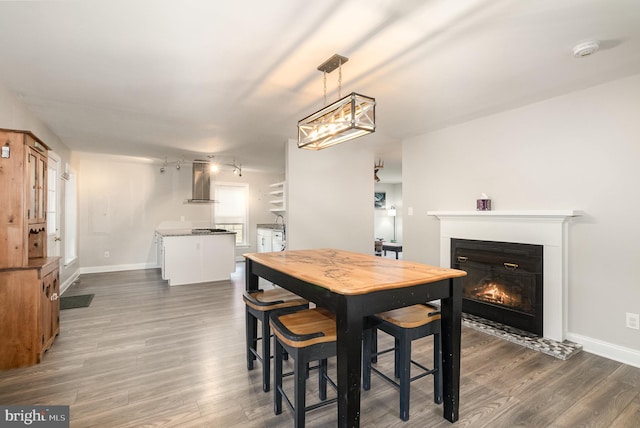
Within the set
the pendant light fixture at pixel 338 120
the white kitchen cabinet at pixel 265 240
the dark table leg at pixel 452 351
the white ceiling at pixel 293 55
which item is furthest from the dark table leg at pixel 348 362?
the white kitchen cabinet at pixel 265 240

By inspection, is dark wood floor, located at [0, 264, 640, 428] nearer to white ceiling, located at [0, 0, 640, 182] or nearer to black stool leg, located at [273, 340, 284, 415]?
black stool leg, located at [273, 340, 284, 415]

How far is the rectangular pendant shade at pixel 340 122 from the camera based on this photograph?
197cm

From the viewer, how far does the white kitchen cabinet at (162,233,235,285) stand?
537 centimetres

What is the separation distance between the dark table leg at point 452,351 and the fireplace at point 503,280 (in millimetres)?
1779

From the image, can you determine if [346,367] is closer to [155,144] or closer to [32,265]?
[32,265]

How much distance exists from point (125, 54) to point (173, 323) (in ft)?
8.86

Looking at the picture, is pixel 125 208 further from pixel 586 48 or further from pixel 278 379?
pixel 586 48

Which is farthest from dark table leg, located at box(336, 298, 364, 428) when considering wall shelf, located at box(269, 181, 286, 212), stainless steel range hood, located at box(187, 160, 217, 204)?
stainless steel range hood, located at box(187, 160, 217, 204)

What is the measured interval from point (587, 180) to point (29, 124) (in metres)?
5.67

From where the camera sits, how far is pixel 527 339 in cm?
301

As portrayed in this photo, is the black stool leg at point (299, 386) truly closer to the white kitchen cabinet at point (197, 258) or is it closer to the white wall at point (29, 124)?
the white wall at point (29, 124)

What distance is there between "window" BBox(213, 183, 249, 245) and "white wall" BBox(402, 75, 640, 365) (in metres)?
5.73

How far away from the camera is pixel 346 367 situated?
153cm

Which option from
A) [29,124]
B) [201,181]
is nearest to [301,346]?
[29,124]
